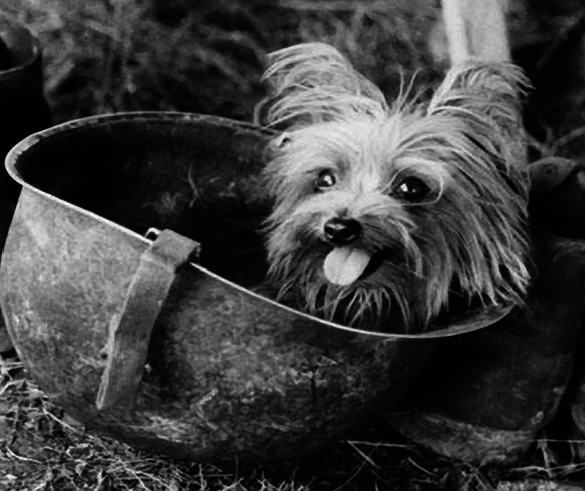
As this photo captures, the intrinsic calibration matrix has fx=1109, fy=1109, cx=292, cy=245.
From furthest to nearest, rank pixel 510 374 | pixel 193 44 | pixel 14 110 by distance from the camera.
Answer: pixel 193 44 → pixel 14 110 → pixel 510 374

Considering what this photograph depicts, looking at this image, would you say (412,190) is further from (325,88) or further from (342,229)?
(325,88)

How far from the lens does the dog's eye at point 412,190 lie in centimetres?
189

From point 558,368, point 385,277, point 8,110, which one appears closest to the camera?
point 385,277

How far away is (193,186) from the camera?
2.47m

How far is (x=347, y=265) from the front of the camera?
1860mm

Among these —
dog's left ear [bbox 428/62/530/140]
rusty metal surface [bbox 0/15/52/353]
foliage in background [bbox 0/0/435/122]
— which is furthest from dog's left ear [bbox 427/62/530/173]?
foliage in background [bbox 0/0/435/122]

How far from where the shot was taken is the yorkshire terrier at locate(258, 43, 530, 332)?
6.10 ft

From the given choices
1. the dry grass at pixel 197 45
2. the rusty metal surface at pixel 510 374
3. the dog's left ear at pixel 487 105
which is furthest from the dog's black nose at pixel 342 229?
the dry grass at pixel 197 45

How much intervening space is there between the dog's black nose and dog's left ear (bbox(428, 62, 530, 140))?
0.99ft

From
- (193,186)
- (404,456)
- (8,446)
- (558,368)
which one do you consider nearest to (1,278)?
(8,446)

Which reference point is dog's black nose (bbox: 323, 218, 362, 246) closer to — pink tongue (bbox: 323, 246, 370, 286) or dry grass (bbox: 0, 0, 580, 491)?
pink tongue (bbox: 323, 246, 370, 286)

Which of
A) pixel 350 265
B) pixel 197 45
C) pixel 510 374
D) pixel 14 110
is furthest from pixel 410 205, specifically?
pixel 197 45

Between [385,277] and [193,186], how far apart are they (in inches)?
27.5

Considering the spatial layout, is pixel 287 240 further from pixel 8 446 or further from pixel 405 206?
pixel 8 446
